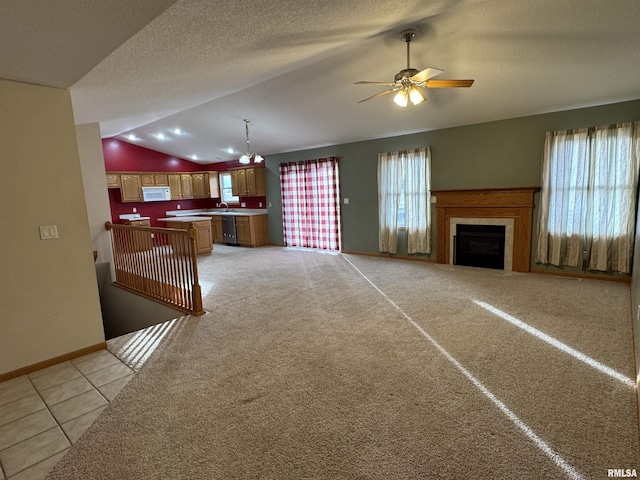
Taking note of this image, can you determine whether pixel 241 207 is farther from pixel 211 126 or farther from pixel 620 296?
pixel 620 296

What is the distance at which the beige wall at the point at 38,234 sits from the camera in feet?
8.58

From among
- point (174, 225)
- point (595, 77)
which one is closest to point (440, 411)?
point (595, 77)

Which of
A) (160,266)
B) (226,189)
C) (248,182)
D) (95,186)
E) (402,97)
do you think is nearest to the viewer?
(402,97)

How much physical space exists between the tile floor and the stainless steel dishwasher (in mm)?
6273

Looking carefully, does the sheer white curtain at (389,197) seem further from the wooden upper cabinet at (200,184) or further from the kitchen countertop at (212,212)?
the wooden upper cabinet at (200,184)

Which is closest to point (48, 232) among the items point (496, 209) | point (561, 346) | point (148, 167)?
point (561, 346)

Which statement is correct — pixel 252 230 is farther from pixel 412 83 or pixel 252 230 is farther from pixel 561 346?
pixel 561 346

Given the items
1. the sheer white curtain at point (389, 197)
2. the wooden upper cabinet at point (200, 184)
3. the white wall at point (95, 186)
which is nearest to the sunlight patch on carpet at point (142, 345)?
the white wall at point (95, 186)

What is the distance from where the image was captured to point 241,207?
32.9 ft

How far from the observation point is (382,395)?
7.44 ft

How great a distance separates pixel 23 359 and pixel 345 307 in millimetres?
3036

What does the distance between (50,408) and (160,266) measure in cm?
243

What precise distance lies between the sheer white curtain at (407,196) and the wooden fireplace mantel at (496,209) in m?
0.29

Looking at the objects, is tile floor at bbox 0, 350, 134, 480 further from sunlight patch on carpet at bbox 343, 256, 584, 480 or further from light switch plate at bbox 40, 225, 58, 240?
sunlight patch on carpet at bbox 343, 256, 584, 480
